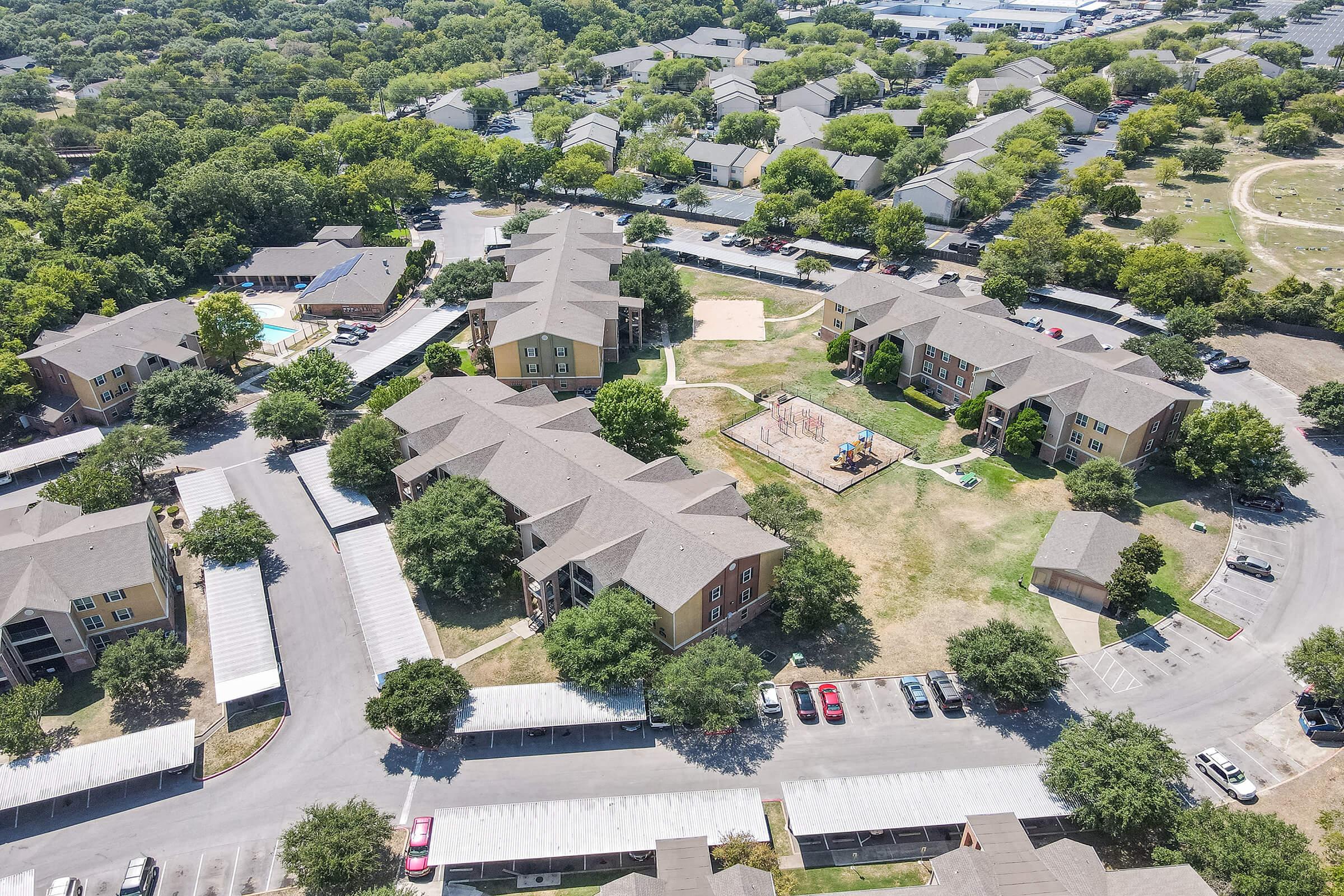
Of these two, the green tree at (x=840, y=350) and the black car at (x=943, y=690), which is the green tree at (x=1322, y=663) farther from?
the green tree at (x=840, y=350)

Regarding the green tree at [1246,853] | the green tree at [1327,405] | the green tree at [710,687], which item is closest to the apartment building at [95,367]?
the green tree at [710,687]

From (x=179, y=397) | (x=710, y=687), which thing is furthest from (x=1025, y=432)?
(x=179, y=397)

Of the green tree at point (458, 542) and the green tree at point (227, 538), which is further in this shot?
the green tree at point (227, 538)

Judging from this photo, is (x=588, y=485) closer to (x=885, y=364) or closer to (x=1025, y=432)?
(x=885, y=364)

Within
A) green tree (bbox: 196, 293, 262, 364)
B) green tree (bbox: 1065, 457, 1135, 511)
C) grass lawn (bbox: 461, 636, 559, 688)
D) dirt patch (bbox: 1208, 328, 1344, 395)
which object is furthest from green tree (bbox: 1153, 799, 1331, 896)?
green tree (bbox: 196, 293, 262, 364)

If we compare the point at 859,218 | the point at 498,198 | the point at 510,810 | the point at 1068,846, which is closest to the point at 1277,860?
the point at 1068,846
